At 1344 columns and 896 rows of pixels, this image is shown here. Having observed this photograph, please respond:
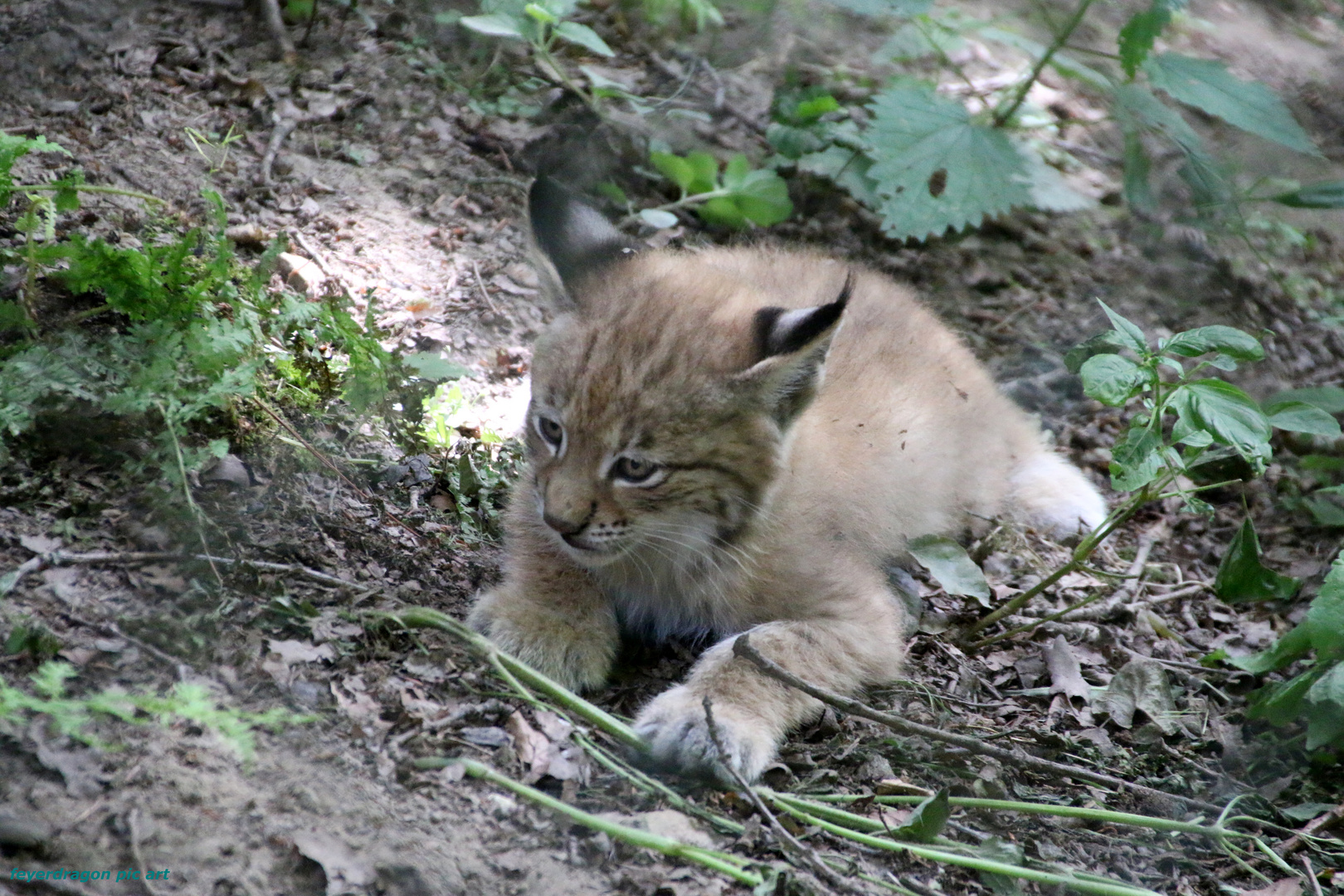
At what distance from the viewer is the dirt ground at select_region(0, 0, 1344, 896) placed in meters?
2.45

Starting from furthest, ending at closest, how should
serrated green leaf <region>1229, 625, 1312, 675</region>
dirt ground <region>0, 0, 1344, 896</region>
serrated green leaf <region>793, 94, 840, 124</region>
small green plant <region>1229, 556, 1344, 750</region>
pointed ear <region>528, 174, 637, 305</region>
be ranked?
1. serrated green leaf <region>793, 94, 840, 124</region>
2. pointed ear <region>528, 174, 637, 305</region>
3. serrated green leaf <region>1229, 625, 1312, 675</region>
4. small green plant <region>1229, 556, 1344, 750</region>
5. dirt ground <region>0, 0, 1344, 896</region>

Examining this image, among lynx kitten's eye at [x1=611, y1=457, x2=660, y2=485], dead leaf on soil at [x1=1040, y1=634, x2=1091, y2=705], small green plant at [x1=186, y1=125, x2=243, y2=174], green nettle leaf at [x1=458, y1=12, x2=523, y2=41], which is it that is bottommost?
dead leaf on soil at [x1=1040, y1=634, x2=1091, y2=705]

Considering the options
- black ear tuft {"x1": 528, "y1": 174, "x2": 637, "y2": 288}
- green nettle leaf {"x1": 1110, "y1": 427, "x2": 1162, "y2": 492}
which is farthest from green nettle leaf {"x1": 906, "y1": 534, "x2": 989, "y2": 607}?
black ear tuft {"x1": 528, "y1": 174, "x2": 637, "y2": 288}

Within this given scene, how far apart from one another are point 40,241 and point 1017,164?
13.6 feet

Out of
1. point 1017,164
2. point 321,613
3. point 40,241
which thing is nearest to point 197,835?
point 321,613

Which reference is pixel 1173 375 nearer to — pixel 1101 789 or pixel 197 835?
pixel 1101 789

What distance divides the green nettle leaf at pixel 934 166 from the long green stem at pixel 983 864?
10.1ft

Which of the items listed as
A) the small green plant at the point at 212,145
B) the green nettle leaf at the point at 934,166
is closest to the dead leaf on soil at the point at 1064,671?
the green nettle leaf at the point at 934,166

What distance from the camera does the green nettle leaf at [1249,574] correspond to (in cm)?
379

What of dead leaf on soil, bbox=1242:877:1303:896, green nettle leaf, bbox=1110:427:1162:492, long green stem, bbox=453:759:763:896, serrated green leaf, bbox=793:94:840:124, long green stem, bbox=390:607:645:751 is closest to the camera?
long green stem, bbox=453:759:763:896

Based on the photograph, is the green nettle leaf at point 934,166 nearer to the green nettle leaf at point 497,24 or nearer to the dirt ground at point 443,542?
the dirt ground at point 443,542

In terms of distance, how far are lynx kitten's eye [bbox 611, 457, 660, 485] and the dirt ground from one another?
71cm

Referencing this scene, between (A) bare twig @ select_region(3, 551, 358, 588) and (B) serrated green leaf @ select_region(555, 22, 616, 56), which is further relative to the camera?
(B) serrated green leaf @ select_region(555, 22, 616, 56)

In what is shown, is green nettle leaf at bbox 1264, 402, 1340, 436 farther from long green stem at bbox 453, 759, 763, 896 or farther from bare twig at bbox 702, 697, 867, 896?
bare twig at bbox 702, 697, 867, 896
